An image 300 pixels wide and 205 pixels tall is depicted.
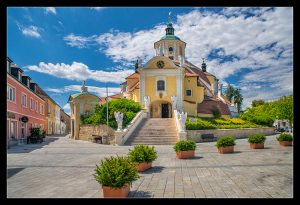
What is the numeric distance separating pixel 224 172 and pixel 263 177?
144 cm

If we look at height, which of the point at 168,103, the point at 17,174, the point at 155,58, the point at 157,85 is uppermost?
the point at 155,58

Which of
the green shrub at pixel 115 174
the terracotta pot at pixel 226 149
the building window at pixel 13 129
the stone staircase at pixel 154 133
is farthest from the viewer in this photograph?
the building window at pixel 13 129

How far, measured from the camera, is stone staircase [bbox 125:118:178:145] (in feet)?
80.1

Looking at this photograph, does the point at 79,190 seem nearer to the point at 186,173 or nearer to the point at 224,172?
the point at 186,173

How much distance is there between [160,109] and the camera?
40750 mm

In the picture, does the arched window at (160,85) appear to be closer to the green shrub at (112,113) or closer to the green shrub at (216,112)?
the green shrub at (112,113)

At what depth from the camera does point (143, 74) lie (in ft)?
130

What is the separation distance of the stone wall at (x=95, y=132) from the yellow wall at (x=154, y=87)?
10.2 m

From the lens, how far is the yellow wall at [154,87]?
3922 centimetres

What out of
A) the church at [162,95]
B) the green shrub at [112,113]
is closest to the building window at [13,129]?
the green shrub at [112,113]

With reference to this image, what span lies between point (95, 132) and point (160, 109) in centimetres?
1240

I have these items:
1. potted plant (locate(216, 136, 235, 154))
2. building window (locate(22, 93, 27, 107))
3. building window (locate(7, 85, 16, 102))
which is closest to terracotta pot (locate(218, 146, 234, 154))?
potted plant (locate(216, 136, 235, 154))

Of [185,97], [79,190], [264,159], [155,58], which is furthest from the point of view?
[185,97]
